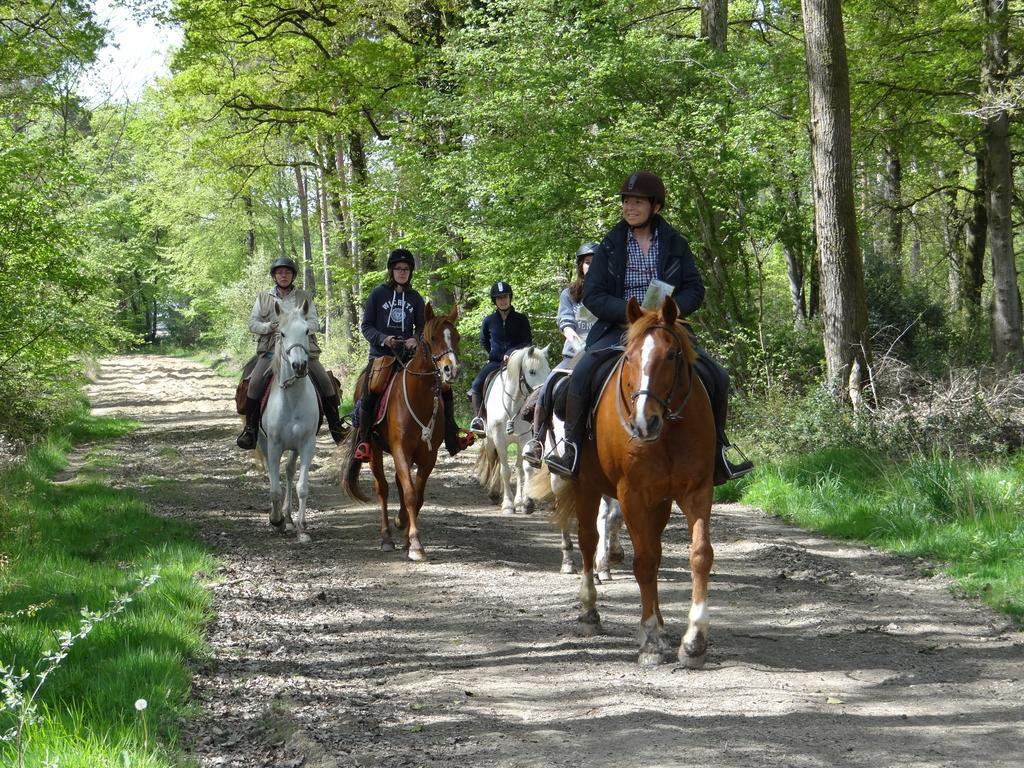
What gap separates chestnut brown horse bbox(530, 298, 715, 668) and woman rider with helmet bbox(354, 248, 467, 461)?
4960 millimetres

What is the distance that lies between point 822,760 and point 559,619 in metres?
3.50

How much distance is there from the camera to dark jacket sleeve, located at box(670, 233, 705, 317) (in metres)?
7.16

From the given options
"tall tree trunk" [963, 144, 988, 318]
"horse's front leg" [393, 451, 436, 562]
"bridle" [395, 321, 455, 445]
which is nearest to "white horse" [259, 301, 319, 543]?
"bridle" [395, 321, 455, 445]

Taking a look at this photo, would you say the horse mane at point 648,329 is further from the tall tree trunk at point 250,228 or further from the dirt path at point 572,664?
the tall tree trunk at point 250,228

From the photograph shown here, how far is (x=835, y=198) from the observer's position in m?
13.9

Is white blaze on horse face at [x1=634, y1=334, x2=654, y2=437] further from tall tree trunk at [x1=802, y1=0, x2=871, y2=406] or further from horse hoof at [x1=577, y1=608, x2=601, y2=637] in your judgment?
tall tree trunk at [x1=802, y1=0, x2=871, y2=406]

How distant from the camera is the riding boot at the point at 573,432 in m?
7.50

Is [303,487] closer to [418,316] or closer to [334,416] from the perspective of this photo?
[334,416]

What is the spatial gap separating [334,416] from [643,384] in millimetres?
7581

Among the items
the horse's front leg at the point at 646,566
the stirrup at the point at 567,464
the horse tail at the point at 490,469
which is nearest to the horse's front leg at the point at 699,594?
the horse's front leg at the point at 646,566

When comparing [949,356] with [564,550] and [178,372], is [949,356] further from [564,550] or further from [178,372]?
[178,372]

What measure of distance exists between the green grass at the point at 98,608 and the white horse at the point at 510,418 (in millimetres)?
4158

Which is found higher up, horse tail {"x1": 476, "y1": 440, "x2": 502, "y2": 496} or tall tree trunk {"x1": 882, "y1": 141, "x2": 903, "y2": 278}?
tall tree trunk {"x1": 882, "y1": 141, "x2": 903, "y2": 278}

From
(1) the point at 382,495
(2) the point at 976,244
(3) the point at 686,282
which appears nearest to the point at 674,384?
(3) the point at 686,282
